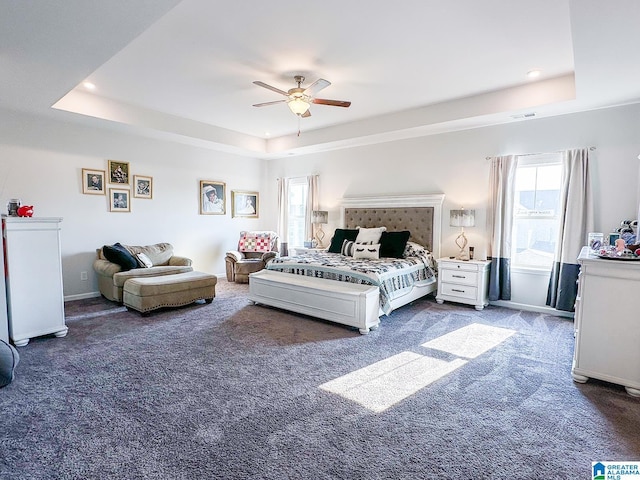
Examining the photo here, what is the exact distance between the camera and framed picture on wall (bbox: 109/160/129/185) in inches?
209

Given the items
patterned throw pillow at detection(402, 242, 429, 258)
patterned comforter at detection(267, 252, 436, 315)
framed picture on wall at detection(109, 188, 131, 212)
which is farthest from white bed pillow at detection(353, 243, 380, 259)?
framed picture on wall at detection(109, 188, 131, 212)

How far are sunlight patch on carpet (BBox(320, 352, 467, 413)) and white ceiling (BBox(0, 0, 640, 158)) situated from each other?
270 centimetres

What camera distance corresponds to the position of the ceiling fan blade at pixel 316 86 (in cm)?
332

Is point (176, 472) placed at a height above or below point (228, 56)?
below

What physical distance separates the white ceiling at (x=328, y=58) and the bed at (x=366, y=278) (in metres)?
1.31

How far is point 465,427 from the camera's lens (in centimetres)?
203

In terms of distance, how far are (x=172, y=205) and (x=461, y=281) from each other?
507 centimetres

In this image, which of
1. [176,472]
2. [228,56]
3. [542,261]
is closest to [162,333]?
[176,472]

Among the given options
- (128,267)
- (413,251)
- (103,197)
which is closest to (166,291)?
(128,267)

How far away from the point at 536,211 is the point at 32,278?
5.97 m

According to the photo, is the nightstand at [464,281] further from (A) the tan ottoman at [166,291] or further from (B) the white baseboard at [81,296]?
(B) the white baseboard at [81,296]

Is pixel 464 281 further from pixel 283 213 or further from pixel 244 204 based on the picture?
pixel 244 204

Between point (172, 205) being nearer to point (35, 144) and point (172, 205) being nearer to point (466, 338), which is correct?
point (35, 144)

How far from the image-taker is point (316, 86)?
349 cm
